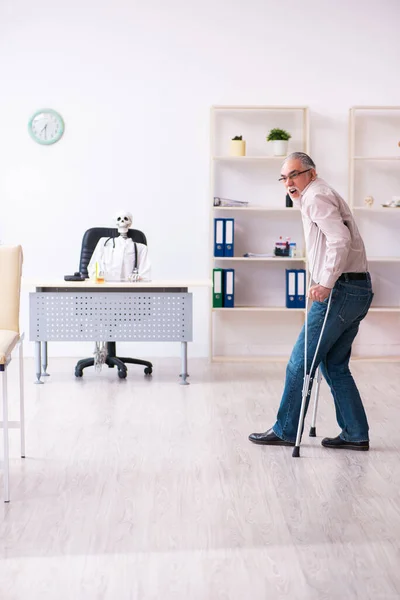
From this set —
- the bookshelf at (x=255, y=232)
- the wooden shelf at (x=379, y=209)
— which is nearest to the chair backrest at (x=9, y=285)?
the bookshelf at (x=255, y=232)

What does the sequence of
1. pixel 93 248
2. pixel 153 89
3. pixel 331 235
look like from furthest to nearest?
pixel 153 89, pixel 93 248, pixel 331 235

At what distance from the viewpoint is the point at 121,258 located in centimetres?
569

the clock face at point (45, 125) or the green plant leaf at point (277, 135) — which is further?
the clock face at point (45, 125)

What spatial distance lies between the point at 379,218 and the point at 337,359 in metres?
3.14

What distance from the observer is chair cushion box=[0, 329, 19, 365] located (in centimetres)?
308

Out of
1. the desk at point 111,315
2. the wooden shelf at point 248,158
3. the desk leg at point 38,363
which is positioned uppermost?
the wooden shelf at point 248,158

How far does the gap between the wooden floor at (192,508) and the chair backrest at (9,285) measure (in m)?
0.69

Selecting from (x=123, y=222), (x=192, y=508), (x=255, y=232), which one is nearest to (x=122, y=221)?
(x=123, y=222)

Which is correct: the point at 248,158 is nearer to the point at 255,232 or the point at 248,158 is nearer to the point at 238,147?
the point at 238,147

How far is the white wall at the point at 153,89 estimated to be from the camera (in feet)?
21.3

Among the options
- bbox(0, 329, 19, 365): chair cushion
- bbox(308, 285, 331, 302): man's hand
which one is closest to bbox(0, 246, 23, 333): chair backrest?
bbox(0, 329, 19, 365): chair cushion

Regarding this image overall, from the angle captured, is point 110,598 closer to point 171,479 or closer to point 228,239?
point 171,479

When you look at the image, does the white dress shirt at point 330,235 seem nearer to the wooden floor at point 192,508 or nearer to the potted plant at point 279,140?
the wooden floor at point 192,508

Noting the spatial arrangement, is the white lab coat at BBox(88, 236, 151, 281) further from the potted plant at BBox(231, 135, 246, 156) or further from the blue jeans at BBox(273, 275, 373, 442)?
the blue jeans at BBox(273, 275, 373, 442)
